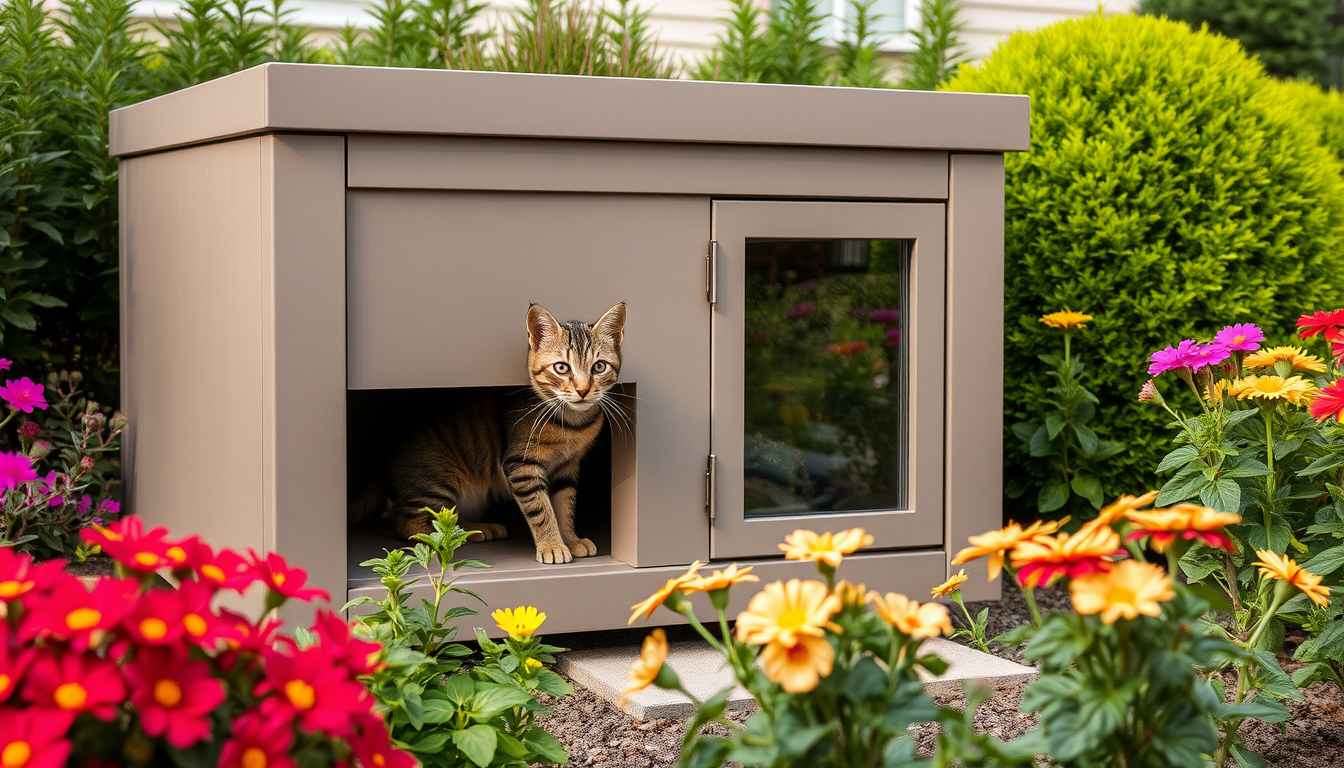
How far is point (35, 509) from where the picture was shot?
10.4ft

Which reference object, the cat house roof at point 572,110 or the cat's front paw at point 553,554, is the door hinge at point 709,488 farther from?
the cat house roof at point 572,110

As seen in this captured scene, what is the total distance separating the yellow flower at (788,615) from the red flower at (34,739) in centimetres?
61

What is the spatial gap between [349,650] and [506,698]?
2.06 ft

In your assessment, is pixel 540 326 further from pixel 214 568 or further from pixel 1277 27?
pixel 1277 27

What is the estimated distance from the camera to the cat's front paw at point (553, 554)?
288 centimetres

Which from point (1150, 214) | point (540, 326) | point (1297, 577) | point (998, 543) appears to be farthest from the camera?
point (1150, 214)

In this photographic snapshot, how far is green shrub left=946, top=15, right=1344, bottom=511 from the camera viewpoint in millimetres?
3600

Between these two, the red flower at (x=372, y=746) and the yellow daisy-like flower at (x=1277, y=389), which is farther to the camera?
the yellow daisy-like flower at (x=1277, y=389)

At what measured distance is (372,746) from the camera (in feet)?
3.74

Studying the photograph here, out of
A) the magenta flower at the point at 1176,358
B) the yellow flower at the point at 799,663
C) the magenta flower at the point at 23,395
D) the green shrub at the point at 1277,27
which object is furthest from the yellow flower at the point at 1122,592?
the green shrub at the point at 1277,27

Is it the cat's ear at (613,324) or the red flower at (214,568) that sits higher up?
the cat's ear at (613,324)

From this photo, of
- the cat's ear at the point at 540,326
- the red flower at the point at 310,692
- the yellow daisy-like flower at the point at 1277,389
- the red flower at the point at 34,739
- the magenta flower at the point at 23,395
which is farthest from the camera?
the magenta flower at the point at 23,395

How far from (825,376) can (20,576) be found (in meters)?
2.24

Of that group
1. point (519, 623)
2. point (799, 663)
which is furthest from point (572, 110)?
point (799, 663)
